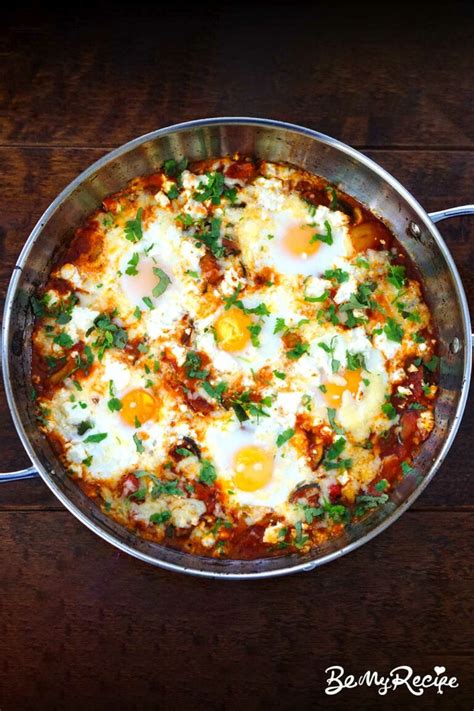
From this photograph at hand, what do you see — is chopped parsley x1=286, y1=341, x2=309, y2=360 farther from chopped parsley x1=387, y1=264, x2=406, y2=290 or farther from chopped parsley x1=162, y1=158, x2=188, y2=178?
chopped parsley x1=162, y1=158, x2=188, y2=178

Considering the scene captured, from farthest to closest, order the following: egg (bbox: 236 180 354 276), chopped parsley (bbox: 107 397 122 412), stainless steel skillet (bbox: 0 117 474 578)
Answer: egg (bbox: 236 180 354 276) → chopped parsley (bbox: 107 397 122 412) → stainless steel skillet (bbox: 0 117 474 578)

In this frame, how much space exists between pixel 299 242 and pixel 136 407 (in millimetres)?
1165

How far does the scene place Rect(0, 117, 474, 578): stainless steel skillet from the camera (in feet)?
10.5

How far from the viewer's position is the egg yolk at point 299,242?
344cm

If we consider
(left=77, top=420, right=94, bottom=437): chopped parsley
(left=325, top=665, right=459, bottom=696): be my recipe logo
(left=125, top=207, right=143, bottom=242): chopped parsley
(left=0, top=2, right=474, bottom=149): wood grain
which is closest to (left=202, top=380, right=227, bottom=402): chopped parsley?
(left=77, top=420, right=94, bottom=437): chopped parsley

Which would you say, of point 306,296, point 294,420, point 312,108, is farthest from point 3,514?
point 312,108

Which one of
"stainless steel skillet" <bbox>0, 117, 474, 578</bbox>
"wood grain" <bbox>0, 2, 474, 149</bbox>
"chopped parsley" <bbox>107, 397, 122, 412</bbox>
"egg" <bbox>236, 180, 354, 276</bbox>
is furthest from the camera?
"wood grain" <bbox>0, 2, 474, 149</bbox>

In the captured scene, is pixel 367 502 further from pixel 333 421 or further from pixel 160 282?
pixel 160 282

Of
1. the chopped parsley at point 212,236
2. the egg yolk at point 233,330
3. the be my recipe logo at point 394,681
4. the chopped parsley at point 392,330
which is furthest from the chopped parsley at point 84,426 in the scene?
the be my recipe logo at point 394,681

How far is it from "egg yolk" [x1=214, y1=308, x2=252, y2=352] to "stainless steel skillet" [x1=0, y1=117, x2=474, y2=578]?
85 cm

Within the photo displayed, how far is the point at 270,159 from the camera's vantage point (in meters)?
3.52

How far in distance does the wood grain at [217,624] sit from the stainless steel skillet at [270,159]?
0.23 m

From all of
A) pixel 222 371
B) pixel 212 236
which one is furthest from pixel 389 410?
pixel 212 236

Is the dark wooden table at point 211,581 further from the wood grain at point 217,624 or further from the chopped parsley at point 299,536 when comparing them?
the chopped parsley at point 299,536
